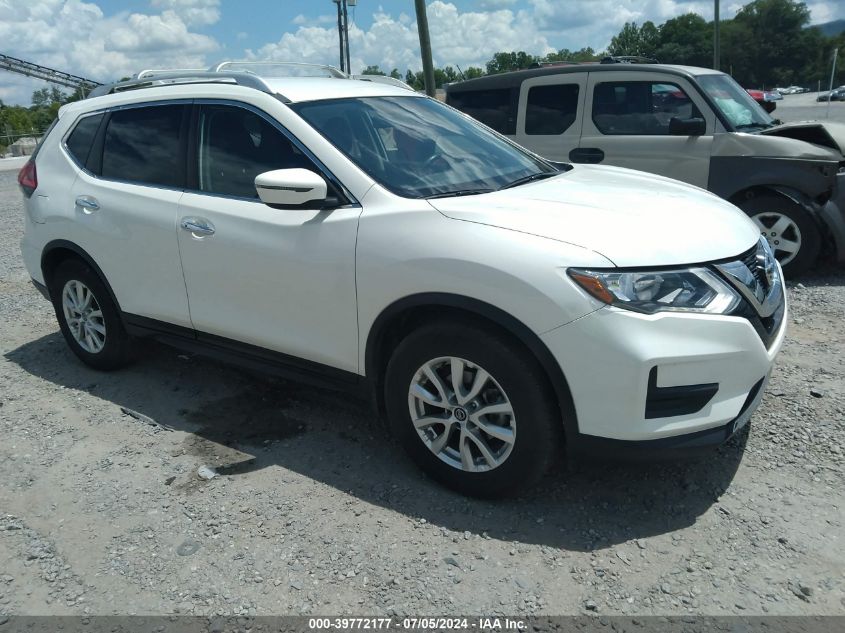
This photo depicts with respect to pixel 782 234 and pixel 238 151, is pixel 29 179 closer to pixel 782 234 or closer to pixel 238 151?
pixel 238 151

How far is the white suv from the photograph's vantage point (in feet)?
8.90

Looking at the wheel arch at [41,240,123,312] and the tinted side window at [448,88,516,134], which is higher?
the tinted side window at [448,88,516,134]

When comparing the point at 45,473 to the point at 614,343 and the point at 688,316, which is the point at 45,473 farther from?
the point at 688,316

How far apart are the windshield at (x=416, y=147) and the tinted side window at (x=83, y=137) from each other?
5.80ft

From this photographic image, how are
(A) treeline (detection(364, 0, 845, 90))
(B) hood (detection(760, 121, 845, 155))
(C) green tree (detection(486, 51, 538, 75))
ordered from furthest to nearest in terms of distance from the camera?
(A) treeline (detection(364, 0, 845, 90)) → (C) green tree (detection(486, 51, 538, 75)) → (B) hood (detection(760, 121, 845, 155))

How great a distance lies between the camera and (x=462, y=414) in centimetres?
305

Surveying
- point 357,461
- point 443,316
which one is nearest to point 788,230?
point 443,316

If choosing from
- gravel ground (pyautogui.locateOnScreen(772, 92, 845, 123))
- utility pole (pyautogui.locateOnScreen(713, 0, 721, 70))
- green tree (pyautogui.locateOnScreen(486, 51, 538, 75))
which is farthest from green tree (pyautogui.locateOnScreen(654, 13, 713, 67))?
utility pole (pyautogui.locateOnScreen(713, 0, 721, 70))

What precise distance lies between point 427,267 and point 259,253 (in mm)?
1004

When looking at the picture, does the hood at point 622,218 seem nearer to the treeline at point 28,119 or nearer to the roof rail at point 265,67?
the roof rail at point 265,67

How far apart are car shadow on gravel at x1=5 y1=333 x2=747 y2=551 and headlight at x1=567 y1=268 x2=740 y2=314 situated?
67cm

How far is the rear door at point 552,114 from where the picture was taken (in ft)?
23.8

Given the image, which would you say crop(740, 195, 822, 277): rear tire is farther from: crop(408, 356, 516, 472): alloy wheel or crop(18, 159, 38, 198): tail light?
crop(18, 159, 38, 198): tail light

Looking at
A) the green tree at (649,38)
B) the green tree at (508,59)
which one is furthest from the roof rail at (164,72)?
the green tree at (649,38)
